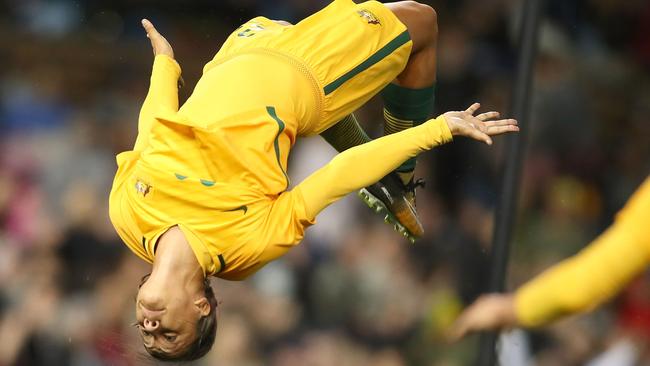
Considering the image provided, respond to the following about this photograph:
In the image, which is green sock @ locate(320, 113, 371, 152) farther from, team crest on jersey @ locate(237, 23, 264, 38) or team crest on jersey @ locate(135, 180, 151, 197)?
team crest on jersey @ locate(135, 180, 151, 197)

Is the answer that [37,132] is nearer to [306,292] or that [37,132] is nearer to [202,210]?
[306,292]

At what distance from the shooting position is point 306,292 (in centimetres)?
329

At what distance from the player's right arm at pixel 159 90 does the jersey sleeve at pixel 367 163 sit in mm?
296

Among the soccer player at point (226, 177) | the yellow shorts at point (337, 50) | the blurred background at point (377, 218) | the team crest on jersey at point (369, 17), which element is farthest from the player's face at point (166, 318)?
the blurred background at point (377, 218)

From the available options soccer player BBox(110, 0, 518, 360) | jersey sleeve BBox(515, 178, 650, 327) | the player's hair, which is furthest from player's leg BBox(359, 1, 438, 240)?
jersey sleeve BBox(515, 178, 650, 327)

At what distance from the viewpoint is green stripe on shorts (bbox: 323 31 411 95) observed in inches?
91.7

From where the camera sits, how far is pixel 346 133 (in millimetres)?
2662

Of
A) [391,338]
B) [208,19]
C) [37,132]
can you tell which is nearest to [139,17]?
[208,19]

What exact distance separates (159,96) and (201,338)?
0.45 metres

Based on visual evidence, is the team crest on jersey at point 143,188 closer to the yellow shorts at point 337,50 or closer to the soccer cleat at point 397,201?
the yellow shorts at point 337,50

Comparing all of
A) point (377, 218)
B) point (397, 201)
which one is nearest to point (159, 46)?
point (397, 201)

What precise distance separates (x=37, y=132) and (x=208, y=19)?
0.62 metres

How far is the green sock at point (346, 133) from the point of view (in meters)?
2.65

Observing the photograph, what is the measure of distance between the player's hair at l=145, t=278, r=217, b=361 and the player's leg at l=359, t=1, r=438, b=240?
588mm
